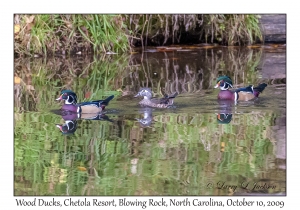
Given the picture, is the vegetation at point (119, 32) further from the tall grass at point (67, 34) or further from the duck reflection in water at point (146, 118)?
the duck reflection in water at point (146, 118)

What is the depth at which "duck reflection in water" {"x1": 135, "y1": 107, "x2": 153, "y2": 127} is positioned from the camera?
7.85 metres

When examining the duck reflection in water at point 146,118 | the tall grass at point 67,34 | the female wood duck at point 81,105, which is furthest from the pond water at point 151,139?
the tall grass at point 67,34

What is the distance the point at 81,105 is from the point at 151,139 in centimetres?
169

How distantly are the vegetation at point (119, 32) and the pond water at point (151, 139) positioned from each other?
74.8 inches

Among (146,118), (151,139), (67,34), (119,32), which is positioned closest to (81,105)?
(146,118)

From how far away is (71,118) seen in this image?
8266 mm

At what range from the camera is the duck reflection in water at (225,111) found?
7996 millimetres

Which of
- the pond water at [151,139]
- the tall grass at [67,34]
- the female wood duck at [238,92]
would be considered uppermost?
the tall grass at [67,34]

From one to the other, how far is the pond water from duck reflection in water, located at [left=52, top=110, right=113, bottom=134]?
22 millimetres

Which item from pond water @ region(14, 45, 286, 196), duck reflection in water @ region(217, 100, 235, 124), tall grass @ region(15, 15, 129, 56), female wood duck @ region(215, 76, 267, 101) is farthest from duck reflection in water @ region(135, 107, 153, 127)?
tall grass @ region(15, 15, 129, 56)

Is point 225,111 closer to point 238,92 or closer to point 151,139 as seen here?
point 238,92

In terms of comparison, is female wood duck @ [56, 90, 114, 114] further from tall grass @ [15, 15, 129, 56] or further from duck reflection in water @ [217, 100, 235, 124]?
tall grass @ [15, 15, 129, 56]

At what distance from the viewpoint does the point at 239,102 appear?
9180mm

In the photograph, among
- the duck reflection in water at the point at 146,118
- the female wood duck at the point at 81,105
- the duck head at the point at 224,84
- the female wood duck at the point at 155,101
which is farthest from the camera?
the duck head at the point at 224,84
